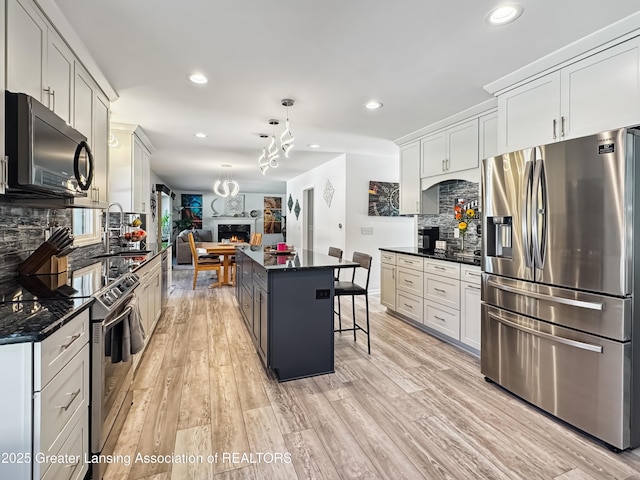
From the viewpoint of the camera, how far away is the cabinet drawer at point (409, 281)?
12.4 feet

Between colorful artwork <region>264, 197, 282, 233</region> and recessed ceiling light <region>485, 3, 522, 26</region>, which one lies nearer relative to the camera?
recessed ceiling light <region>485, 3, 522, 26</region>

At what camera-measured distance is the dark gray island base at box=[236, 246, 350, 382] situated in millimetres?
2549

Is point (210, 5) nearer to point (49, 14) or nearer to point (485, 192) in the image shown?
point (49, 14)

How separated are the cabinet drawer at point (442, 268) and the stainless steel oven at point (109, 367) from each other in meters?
2.78

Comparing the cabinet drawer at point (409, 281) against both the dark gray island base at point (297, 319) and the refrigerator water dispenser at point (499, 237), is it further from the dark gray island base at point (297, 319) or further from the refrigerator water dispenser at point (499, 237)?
the dark gray island base at point (297, 319)

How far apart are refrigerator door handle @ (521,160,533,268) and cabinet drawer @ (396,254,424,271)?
151 centimetres

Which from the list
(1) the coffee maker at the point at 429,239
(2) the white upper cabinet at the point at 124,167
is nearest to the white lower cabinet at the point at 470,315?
(1) the coffee maker at the point at 429,239

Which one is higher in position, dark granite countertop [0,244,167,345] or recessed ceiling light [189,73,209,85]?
recessed ceiling light [189,73,209,85]

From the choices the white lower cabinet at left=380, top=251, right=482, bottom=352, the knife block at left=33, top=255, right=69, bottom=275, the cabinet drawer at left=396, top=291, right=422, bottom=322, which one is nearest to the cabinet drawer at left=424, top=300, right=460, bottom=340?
the white lower cabinet at left=380, top=251, right=482, bottom=352

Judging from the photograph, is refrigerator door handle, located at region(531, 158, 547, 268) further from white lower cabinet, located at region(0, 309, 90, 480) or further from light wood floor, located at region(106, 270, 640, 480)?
white lower cabinet, located at region(0, 309, 90, 480)

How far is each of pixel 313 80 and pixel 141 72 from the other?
1406 millimetres

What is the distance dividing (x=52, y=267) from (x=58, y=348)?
3.79ft

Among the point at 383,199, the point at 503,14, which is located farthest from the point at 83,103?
the point at 383,199

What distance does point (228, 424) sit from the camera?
2.03 m
